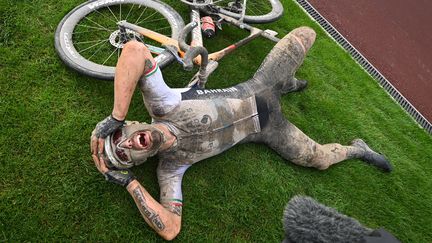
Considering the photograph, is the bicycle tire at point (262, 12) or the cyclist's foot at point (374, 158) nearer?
the cyclist's foot at point (374, 158)

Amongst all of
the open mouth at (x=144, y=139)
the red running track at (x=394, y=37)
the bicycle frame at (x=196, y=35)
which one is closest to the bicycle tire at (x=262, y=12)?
the bicycle frame at (x=196, y=35)

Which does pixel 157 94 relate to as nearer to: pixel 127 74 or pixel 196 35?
pixel 127 74

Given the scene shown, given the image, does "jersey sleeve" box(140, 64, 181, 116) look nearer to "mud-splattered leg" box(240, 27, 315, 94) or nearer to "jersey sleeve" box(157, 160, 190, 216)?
"jersey sleeve" box(157, 160, 190, 216)

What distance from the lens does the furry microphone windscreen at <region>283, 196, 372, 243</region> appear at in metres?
1.71

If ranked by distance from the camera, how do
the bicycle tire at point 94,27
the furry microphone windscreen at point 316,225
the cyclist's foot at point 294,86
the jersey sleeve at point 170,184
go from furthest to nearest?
the cyclist's foot at point 294,86 → the bicycle tire at point 94,27 → the jersey sleeve at point 170,184 → the furry microphone windscreen at point 316,225

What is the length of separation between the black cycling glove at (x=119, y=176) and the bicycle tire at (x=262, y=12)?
8.12 ft

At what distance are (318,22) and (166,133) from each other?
374 cm

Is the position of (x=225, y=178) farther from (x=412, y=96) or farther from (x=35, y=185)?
(x=412, y=96)

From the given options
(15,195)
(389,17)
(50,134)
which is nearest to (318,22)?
(389,17)

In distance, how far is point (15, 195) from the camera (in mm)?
3174

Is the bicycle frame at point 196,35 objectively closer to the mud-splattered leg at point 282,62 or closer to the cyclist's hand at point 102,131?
the mud-splattered leg at point 282,62

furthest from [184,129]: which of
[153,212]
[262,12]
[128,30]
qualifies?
[262,12]

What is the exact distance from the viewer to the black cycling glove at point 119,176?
2.91 metres

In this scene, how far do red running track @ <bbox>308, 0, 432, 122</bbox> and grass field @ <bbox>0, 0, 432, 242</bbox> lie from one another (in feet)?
2.95
